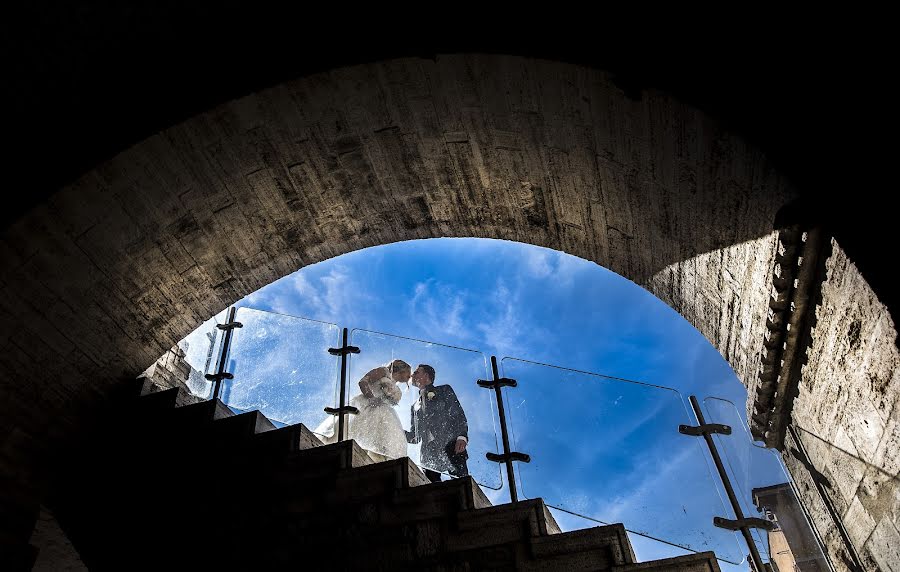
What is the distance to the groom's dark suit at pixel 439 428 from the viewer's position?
192 inches

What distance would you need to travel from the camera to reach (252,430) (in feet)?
15.4

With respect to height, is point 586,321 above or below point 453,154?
above

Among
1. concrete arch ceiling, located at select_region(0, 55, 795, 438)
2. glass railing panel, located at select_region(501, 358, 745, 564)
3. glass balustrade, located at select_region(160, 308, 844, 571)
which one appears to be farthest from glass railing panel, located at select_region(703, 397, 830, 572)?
concrete arch ceiling, located at select_region(0, 55, 795, 438)

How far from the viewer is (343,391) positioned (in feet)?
17.4

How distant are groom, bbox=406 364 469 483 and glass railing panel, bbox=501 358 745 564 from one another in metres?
0.47

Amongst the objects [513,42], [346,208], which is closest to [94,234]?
[346,208]

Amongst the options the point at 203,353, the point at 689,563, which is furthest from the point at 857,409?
the point at 203,353

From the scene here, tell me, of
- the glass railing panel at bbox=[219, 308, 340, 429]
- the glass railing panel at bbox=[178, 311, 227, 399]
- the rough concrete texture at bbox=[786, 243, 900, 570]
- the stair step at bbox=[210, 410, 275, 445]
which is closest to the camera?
the rough concrete texture at bbox=[786, 243, 900, 570]

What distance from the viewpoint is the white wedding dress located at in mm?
5113

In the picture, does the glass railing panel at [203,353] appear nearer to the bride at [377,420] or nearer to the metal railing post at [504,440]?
the bride at [377,420]

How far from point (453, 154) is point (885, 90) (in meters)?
2.68

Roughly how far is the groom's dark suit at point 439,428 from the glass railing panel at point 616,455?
47 cm

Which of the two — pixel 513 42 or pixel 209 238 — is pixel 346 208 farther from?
pixel 513 42

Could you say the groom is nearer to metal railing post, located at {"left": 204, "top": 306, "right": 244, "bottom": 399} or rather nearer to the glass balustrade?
the glass balustrade
